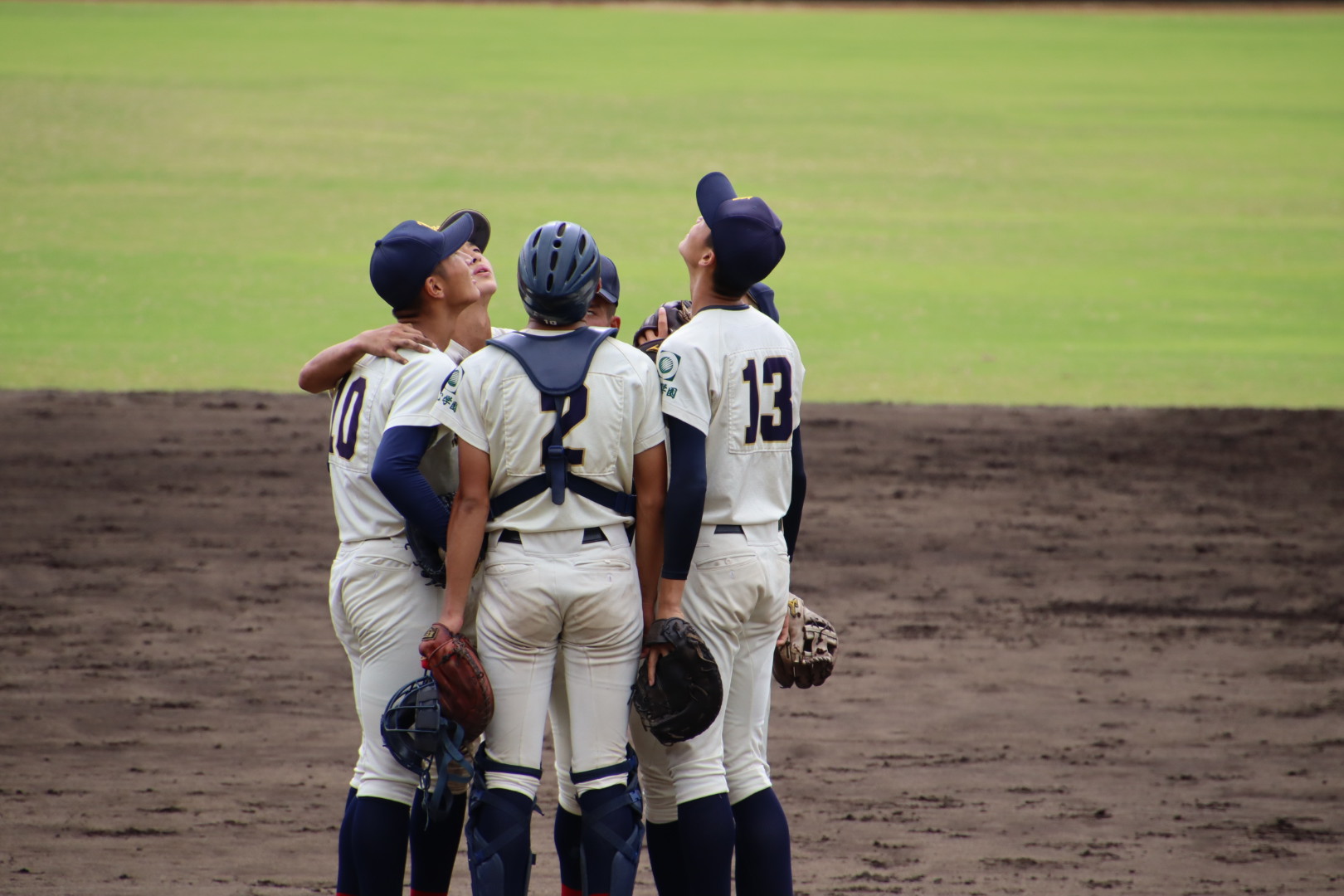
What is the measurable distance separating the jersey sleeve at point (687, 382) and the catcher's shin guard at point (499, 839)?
777mm

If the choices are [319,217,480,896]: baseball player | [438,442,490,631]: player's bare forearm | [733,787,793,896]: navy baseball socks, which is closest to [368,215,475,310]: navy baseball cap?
[319,217,480,896]: baseball player

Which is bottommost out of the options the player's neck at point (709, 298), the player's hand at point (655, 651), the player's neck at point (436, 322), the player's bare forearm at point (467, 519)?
the player's hand at point (655, 651)

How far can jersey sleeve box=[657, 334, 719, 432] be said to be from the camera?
3113mm

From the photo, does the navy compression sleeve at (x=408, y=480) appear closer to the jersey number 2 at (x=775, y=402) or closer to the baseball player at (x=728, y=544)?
the baseball player at (x=728, y=544)

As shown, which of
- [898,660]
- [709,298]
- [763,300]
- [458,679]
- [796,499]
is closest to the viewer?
[458,679]

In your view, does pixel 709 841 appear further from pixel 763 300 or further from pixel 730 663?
pixel 763 300

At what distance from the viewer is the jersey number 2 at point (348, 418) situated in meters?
3.27

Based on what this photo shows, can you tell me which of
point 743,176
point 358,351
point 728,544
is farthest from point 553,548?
point 743,176

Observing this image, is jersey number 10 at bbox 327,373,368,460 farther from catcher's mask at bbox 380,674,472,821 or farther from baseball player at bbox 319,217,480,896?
catcher's mask at bbox 380,674,472,821

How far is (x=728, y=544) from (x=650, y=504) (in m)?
0.23

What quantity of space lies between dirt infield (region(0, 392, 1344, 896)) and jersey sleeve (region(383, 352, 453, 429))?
1.49 m

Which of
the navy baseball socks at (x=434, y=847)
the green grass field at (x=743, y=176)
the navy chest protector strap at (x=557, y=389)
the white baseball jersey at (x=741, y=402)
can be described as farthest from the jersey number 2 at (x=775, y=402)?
the green grass field at (x=743, y=176)

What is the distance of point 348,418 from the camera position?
10.8ft

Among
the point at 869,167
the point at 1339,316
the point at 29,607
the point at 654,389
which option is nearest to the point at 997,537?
the point at 29,607
